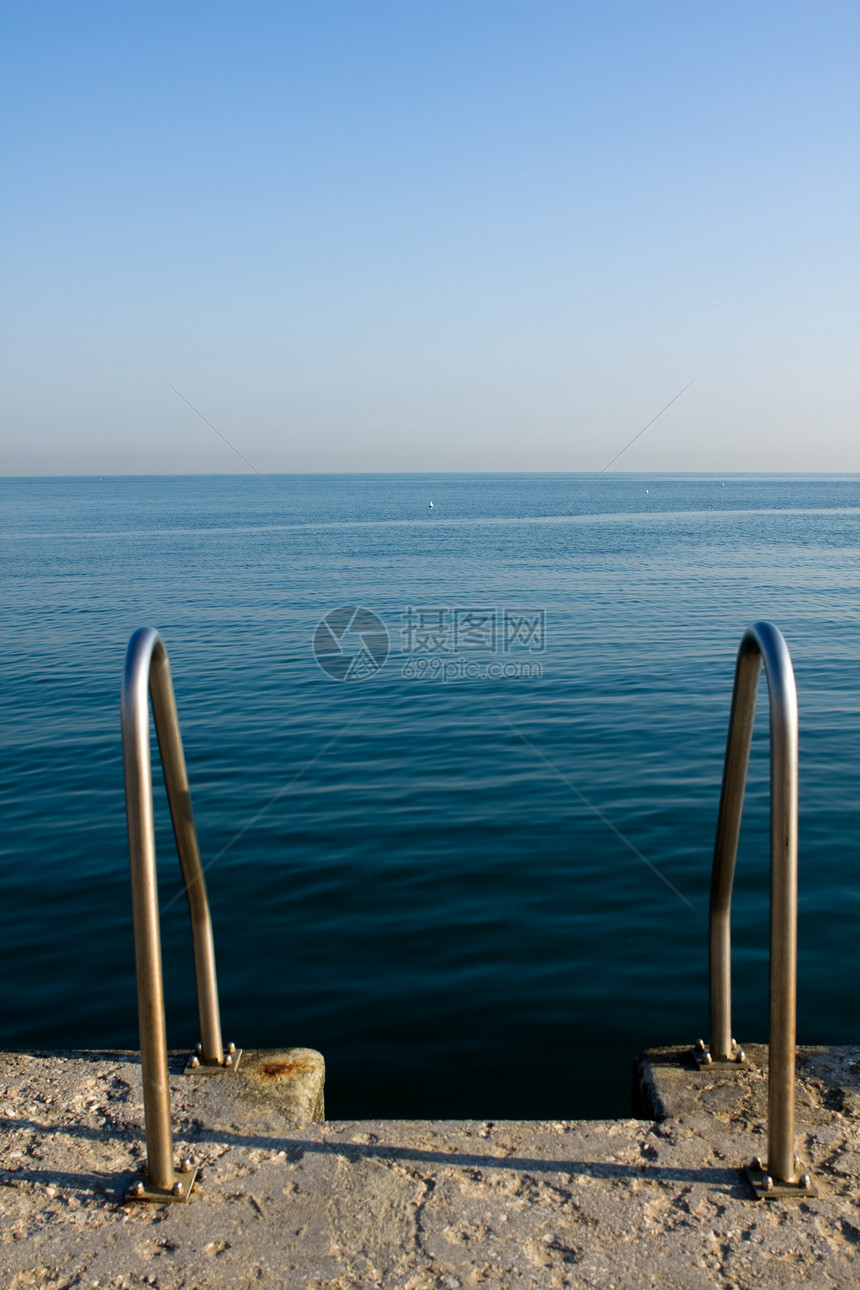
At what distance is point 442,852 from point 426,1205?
4.24 metres

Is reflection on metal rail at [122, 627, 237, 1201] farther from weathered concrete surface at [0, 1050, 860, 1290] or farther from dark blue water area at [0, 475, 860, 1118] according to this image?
dark blue water area at [0, 475, 860, 1118]

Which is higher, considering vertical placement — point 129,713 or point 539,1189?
point 129,713

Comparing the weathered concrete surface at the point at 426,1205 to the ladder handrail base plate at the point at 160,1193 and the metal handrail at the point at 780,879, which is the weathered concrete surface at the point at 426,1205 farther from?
the metal handrail at the point at 780,879

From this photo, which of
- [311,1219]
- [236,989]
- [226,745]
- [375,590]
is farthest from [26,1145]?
[375,590]

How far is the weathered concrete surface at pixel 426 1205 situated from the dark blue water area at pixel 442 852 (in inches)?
51.1

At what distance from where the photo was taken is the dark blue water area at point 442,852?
4.57 m

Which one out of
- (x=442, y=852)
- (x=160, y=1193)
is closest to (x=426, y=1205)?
(x=160, y=1193)

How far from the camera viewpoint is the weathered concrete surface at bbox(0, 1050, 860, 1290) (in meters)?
2.26

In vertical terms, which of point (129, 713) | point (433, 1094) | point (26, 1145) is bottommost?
point (433, 1094)

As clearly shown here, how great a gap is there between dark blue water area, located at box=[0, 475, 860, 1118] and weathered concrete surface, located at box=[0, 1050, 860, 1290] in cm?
130

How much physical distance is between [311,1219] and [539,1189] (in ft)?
2.02

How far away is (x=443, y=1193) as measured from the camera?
2.53 metres

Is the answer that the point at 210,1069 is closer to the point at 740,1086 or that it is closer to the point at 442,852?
the point at 740,1086

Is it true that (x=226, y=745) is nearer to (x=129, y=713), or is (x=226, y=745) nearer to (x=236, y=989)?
(x=236, y=989)
